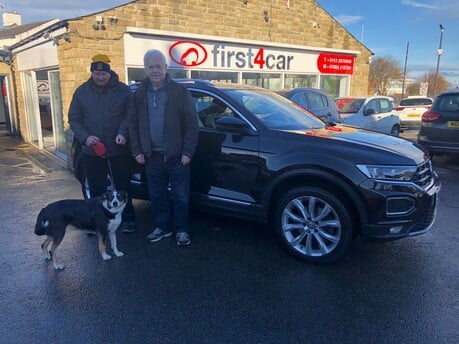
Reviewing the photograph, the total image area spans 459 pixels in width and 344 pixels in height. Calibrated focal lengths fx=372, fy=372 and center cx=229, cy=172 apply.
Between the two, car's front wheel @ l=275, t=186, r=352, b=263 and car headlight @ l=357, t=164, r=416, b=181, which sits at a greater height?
car headlight @ l=357, t=164, r=416, b=181

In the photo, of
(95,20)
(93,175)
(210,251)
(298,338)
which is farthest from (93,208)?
(95,20)

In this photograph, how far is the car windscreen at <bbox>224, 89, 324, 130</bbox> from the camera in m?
3.93

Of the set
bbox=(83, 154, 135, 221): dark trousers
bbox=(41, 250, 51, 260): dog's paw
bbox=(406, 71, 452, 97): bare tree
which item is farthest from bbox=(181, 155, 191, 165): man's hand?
bbox=(406, 71, 452, 97): bare tree

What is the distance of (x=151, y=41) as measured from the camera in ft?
29.5

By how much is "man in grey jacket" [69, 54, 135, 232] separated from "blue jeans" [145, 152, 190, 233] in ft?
1.35

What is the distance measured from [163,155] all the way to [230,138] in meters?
0.71

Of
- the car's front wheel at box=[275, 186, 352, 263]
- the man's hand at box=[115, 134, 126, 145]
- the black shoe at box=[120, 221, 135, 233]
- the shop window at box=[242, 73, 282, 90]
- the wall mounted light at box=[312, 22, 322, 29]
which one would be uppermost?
the wall mounted light at box=[312, 22, 322, 29]

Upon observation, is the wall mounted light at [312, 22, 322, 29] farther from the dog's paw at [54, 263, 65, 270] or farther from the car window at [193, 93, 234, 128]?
the dog's paw at [54, 263, 65, 270]

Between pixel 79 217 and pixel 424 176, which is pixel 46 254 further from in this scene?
pixel 424 176

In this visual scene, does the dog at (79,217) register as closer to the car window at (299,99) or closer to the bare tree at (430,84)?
the car window at (299,99)

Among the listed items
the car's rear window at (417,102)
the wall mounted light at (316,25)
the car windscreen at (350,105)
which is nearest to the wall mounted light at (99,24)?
the car windscreen at (350,105)

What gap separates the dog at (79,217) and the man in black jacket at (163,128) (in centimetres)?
51

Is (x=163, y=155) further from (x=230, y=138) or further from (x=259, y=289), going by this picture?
(x=259, y=289)

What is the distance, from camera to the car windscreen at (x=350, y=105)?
33.7 ft
